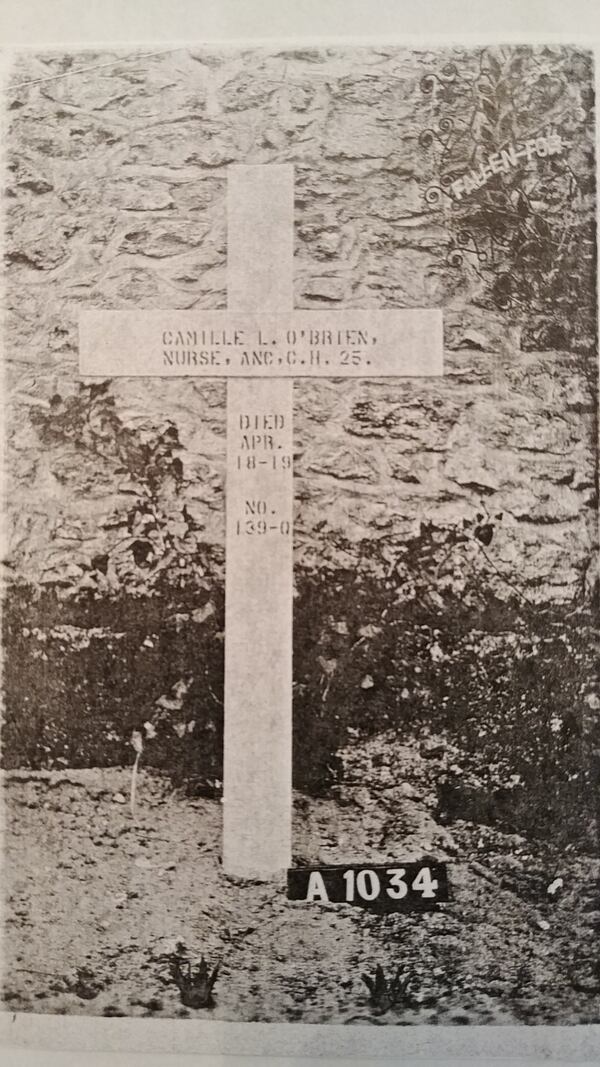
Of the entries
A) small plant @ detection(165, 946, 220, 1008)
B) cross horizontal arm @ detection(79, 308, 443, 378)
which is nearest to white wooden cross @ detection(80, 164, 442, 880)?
cross horizontal arm @ detection(79, 308, 443, 378)

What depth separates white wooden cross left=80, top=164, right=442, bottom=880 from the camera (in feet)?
2.45

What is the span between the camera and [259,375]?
0.76 metres

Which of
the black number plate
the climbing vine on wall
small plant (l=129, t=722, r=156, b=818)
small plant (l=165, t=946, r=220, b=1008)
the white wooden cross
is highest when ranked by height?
the climbing vine on wall

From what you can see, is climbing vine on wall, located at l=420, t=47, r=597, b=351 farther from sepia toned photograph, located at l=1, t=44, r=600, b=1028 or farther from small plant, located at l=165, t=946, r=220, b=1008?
small plant, located at l=165, t=946, r=220, b=1008

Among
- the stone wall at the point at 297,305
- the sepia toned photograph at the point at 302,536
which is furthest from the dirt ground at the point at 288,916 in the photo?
the stone wall at the point at 297,305

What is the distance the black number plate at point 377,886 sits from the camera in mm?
744

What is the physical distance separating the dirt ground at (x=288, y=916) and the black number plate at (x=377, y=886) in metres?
0.01

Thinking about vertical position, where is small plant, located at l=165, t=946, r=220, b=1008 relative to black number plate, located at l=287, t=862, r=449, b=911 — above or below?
below

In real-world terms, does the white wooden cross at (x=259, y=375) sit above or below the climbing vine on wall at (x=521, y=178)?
below

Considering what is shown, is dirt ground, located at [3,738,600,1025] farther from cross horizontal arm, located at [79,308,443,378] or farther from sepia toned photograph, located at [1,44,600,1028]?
cross horizontal arm, located at [79,308,443,378]

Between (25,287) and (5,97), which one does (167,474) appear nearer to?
(25,287)

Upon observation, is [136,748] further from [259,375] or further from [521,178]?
[521,178]

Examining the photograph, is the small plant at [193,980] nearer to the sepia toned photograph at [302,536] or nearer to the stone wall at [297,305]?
the sepia toned photograph at [302,536]

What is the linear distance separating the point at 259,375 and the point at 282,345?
41 millimetres
